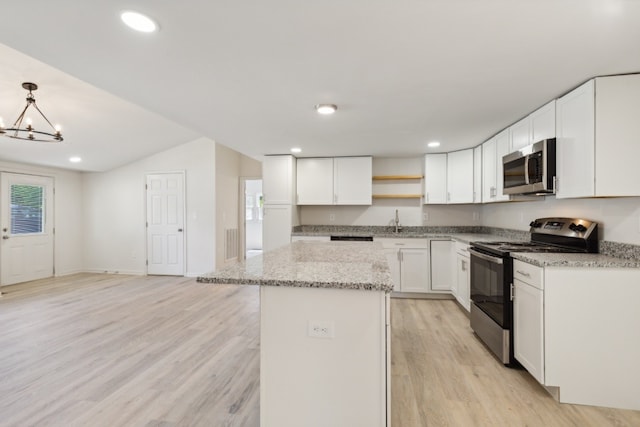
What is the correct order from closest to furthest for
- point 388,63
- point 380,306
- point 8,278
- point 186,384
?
point 380,306
point 388,63
point 186,384
point 8,278

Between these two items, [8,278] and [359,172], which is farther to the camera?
[8,278]

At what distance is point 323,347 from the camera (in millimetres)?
1557

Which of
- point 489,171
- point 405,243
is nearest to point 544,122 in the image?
point 489,171

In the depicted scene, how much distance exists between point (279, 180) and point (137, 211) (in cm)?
343

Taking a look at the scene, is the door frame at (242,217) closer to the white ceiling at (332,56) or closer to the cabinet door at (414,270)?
the white ceiling at (332,56)

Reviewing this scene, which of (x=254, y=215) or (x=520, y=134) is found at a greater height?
(x=520, y=134)

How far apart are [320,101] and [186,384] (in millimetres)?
2401

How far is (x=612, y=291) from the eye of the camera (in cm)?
202

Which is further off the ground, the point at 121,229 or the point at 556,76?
the point at 556,76

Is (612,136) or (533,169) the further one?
(533,169)

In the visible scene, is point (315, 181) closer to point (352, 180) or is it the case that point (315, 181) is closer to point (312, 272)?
point (352, 180)

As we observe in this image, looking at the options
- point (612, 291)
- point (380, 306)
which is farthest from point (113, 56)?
point (612, 291)

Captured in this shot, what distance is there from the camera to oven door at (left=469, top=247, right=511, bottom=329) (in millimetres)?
2541

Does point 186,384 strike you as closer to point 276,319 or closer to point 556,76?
point 276,319
